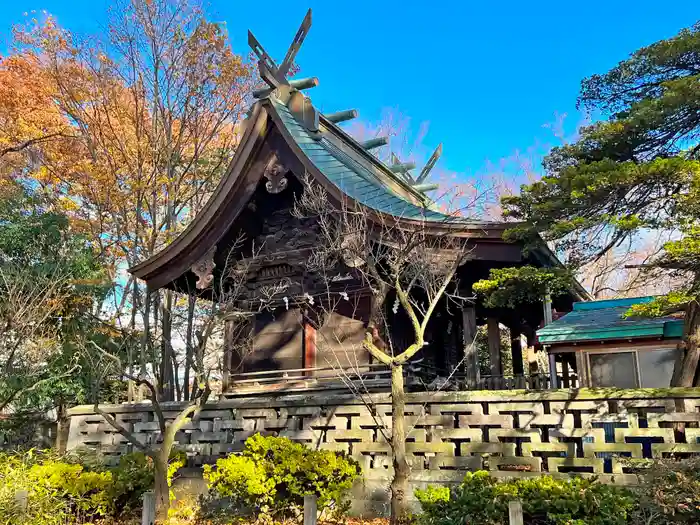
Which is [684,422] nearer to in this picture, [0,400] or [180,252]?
[180,252]

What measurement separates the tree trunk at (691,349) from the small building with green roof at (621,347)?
1942mm

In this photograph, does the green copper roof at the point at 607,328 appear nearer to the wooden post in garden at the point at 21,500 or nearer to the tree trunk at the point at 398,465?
the tree trunk at the point at 398,465

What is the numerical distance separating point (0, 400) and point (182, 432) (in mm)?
6310

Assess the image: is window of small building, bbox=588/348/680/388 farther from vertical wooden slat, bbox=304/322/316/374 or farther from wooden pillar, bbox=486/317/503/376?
vertical wooden slat, bbox=304/322/316/374

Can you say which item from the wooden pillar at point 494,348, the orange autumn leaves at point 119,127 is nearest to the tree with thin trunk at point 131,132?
the orange autumn leaves at point 119,127

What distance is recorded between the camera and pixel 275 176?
1312 cm

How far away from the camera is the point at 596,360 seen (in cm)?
1080

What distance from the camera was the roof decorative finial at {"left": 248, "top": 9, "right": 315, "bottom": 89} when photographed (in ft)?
47.3

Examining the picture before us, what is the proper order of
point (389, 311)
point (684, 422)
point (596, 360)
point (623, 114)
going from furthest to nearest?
point (389, 311) → point (596, 360) → point (623, 114) → point (684, 422)

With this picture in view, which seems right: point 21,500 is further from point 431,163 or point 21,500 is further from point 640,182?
point 431,163

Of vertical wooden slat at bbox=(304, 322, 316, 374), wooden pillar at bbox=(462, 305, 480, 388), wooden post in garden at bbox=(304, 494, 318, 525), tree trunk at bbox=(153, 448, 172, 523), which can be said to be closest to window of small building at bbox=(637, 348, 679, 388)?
wooden pillar at bbox=(462, 305, 480, 388)

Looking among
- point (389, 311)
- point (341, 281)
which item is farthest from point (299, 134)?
point (389, 311)

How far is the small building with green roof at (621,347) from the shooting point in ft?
33.5

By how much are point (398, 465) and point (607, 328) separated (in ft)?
17.7
